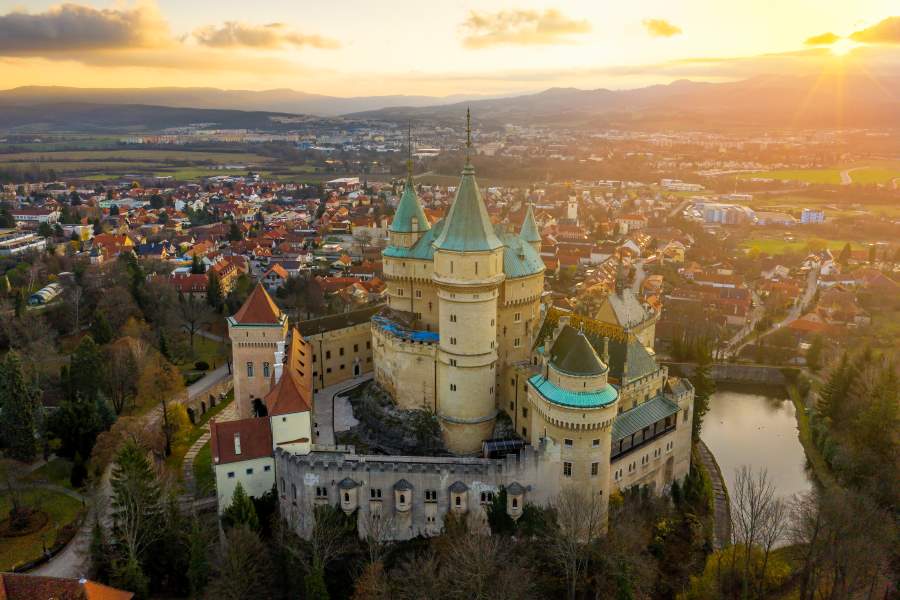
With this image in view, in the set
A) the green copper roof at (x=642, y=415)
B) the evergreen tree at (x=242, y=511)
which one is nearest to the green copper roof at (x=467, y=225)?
the green copper roof at (x=642, y=415)

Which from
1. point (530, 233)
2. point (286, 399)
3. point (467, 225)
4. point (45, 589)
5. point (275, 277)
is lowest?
point (45, 589)

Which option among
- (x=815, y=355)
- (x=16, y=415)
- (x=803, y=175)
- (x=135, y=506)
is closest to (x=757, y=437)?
(x=815, y=355)

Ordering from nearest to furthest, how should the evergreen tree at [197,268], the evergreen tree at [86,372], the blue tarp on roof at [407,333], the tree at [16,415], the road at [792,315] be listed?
1. the blue tarp on roof at [407,333]
2. the tree at [16,415]
3. the evergreen tree at [86,372]
4. the road at [792,315]
5. the evergreen tree at [197,268]

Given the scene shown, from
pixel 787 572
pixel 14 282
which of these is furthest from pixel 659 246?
pixel 14 282

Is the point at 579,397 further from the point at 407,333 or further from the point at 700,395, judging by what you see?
the point at 700,395

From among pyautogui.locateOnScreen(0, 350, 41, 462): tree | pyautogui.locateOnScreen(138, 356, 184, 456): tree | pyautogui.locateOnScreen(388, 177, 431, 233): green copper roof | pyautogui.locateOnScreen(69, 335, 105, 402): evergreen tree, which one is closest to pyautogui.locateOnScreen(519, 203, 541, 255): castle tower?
pyautogui.locateOnScreen(388, 177, 431, 233): green copper roof

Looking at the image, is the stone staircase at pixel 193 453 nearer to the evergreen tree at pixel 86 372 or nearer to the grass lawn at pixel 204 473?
the grass lawn at pixel 204 473

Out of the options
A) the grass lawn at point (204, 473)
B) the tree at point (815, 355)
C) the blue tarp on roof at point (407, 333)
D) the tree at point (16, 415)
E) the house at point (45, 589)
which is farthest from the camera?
the tree at point (815, 355)
